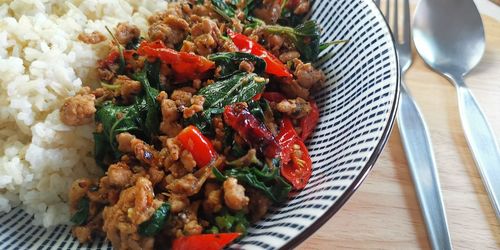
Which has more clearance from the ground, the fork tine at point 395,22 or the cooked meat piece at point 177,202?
the fork tine at point 395,22

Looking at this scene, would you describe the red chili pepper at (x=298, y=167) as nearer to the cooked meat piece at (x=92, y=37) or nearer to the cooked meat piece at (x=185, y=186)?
the cooked meat piece at (x=185, y=186)

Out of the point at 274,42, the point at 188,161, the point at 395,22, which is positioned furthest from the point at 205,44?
the point at 395,22

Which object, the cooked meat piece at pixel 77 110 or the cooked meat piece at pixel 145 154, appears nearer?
the cooked meat piece at pixel 145 154

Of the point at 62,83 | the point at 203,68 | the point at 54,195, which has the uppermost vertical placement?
the point at 203,68

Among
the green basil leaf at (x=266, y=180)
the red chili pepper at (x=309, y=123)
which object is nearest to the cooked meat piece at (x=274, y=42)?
the red chili pepper at (x=309, y=123)

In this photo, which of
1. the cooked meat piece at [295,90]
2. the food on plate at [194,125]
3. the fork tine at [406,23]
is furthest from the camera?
the fork tine at [406,23]

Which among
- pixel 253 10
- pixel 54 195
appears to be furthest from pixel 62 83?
pixel 253 10

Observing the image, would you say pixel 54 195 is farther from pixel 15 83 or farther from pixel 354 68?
pixel 354 68
